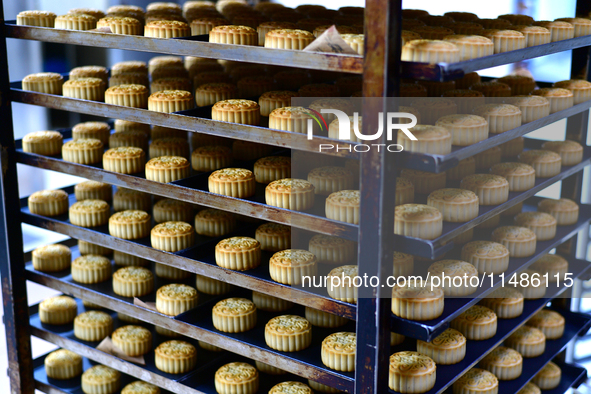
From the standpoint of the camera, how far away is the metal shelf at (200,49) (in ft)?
6.85

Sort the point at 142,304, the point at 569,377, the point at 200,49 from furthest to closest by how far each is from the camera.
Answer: the point at 569,377 → the point at 142,304 → the point at 200,49

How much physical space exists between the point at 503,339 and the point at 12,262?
262 centimetres

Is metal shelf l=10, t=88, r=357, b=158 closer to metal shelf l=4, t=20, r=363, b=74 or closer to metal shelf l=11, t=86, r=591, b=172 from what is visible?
metal shelf l=11, t=86, r=591, b=172

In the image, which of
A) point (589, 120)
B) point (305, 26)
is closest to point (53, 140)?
point (305, 26)

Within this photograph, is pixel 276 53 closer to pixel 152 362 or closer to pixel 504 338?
pixel 504 338

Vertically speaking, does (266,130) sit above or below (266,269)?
above

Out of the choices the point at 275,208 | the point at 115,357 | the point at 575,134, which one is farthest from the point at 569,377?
the point at 115,357

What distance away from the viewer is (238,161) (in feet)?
11.3

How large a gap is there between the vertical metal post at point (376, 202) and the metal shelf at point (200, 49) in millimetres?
100

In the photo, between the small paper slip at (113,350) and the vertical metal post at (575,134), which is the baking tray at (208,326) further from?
the vertical metal post at (575,134)

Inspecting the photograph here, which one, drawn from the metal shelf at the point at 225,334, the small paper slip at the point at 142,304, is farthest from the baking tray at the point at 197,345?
the small paper slip at the point at 142,304

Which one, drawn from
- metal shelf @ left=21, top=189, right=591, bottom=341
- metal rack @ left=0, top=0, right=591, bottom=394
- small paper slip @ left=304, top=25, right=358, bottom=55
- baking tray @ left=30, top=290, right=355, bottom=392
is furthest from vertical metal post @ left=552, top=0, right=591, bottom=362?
small paper slip @ left=304, top=25, right=358, bottom=55

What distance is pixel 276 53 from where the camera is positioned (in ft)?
7.35

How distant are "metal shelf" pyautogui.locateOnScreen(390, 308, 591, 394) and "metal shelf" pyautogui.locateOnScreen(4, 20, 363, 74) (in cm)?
134
